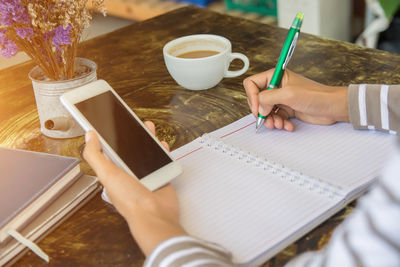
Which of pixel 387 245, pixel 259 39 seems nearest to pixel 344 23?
pixel 259 39

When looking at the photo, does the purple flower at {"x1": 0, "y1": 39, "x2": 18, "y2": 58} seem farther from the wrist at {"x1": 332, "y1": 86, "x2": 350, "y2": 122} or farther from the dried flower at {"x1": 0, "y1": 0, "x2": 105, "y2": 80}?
the wrist at {"x1": 332, "y1": 86, "x2": 350, "y2": 122}

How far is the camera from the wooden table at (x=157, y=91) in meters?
0.61

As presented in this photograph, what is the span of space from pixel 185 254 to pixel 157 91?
56 cm

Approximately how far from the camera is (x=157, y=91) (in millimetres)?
1017

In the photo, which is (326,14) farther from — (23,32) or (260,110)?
(23,32)

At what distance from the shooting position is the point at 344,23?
2.46 m

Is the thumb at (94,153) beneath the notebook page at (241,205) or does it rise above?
above

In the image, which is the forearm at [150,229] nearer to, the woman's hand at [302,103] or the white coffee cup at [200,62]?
the woman's hand at [302,103]

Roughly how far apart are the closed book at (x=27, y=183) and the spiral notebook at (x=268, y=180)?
165mm

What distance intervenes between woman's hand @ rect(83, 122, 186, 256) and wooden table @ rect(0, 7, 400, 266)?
0.05m

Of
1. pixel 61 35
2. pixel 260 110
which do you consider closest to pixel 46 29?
pixel 61 35

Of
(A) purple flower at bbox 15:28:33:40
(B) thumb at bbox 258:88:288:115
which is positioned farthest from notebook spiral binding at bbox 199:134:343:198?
(A) purple flower at bbox 15:28:33:40

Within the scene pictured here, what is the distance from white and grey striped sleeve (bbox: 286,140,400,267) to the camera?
33 centimetres

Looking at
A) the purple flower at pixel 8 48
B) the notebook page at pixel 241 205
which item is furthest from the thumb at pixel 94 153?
the purple flower at pixel 8 48
